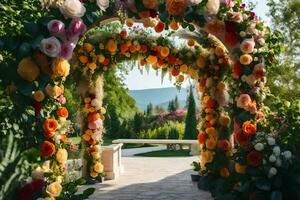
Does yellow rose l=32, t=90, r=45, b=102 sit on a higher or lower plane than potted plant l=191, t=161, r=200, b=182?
higher

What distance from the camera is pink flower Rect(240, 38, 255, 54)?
709 cm

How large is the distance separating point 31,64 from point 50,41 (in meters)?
0.33

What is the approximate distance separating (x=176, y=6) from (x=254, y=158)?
217 centimetres

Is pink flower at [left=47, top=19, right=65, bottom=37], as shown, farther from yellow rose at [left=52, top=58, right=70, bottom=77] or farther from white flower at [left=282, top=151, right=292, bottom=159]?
white flower at [left=282, top=151, right=292, bottom=159]

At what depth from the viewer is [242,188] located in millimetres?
6090

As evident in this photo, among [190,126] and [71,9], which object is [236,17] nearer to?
[71,9]

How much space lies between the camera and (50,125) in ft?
18.9

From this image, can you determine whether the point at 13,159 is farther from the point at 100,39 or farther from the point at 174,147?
the point at 174,147

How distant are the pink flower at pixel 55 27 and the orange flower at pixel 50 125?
3.28 feet

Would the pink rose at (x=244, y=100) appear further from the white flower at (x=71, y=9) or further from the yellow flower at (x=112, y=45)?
the yellow flower at (x=112, y=45)

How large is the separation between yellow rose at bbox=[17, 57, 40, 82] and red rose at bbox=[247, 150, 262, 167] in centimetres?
284

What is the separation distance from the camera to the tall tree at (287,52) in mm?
16906

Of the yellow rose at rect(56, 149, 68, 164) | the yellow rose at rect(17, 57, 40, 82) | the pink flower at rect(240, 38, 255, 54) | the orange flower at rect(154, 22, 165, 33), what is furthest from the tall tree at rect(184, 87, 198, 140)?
the yellow rose at rect(17, 57, 40, 82)

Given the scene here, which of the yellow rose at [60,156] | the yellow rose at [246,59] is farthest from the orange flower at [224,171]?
the yellow rose at [60,156]
